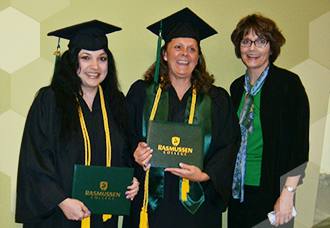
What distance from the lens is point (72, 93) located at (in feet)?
6.95

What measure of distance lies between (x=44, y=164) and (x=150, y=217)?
0.75 meters

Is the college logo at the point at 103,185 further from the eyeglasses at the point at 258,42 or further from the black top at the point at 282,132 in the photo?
the eyeglasses at the point at 258,42

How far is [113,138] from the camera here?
2.18 m

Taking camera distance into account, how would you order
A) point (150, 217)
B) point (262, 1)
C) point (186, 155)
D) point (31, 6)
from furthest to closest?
point (262, 1) → point (31, 6) → point (150, 217) → point (186, 155)

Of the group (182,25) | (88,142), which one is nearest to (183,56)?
(182,25)

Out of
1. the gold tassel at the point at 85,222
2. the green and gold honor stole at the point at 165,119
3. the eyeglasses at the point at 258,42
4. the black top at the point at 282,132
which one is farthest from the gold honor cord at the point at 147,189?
the eyeglasses at the point at 258,42

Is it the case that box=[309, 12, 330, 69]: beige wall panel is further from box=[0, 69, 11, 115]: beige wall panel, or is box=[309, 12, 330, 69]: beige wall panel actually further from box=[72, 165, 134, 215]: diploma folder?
box=[0, 69, 11, 115]: beige wall panel

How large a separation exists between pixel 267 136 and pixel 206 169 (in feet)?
1.62

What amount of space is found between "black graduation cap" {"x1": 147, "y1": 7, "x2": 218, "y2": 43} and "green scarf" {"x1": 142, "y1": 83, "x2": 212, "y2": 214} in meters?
0.37

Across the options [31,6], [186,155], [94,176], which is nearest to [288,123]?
[186,155]

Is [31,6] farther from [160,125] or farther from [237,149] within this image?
[237,149]

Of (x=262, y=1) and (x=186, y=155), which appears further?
(x=262, y=1)

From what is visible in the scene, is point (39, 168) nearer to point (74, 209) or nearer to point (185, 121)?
point (74, 209)

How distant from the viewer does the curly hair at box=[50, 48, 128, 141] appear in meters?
2.04
